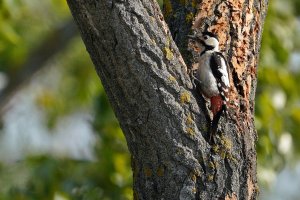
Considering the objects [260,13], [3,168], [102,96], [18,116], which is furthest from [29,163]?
[18,116]

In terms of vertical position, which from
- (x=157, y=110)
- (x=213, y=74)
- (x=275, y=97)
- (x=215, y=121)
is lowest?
(x=157, y=110)

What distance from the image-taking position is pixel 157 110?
4.36 meters

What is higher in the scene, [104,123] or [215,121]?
[104,123]

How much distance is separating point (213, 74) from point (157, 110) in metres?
0.90

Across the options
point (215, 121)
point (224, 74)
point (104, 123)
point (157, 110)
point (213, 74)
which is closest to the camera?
point (157, 110)

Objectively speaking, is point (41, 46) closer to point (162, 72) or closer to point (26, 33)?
point (26, 33)

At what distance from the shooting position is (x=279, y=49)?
7.71 metres

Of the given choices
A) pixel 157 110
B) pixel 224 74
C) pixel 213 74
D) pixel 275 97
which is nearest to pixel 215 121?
pixel 157 110

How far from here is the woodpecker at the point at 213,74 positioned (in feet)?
15.0

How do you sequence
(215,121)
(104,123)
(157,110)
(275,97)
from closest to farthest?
(157,110) → (215,121) → (275,97) → (104,123)

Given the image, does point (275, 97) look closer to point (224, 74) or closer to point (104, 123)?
point (104, 123)

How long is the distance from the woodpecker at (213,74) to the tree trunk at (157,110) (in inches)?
2.8

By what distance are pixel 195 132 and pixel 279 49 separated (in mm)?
3447

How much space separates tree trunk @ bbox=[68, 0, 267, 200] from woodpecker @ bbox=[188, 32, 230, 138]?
7 cm
